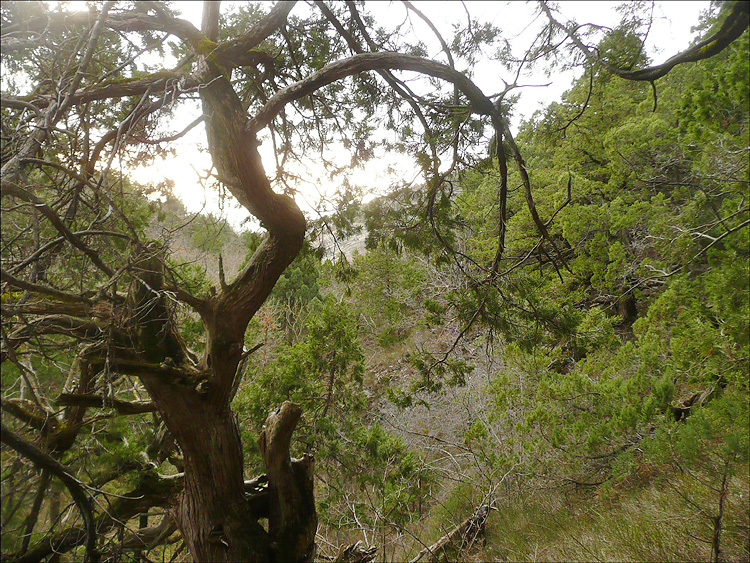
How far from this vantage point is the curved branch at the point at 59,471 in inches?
61.4

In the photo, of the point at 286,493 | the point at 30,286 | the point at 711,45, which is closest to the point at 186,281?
the point at 30,286

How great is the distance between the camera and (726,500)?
3408mm

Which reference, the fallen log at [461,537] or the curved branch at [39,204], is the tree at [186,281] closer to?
the curved branch at [39,204]

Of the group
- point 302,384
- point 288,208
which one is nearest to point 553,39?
point 288,208

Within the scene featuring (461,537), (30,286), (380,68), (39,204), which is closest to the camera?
(39,204)

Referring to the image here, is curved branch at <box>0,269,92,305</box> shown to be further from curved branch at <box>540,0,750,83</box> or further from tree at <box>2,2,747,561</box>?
curved branch at <box>540,0,750,83</box>

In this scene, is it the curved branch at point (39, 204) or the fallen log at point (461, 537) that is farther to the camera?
the fallen log at point (461, 537)

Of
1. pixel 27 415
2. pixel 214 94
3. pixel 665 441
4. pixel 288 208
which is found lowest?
pixel 665 441

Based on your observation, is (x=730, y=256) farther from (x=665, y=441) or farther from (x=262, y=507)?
(x=262, y=507)

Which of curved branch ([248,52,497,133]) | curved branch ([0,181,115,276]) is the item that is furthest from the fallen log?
curved branch ([0,181,115,276])

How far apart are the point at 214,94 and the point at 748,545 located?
5410mm

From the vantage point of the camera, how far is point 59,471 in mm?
1753

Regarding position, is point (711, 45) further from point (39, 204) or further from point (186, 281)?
point (186, 281)

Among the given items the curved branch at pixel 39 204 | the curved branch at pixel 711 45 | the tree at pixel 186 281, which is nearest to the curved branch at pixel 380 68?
the tree at pixel 186 281
